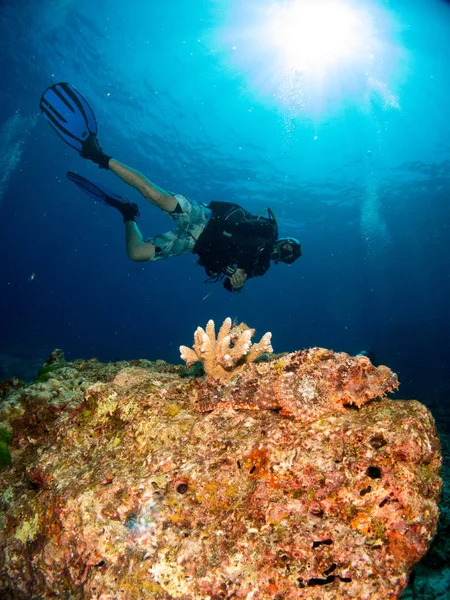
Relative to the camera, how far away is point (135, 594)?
1.84m

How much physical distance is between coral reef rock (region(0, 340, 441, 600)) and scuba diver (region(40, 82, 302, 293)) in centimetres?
483

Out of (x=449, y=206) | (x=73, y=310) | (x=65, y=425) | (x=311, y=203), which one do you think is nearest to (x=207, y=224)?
(x=65, y=425)

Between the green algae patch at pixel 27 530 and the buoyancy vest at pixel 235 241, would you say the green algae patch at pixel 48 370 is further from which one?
the buoyancy vest at pixel 235 241

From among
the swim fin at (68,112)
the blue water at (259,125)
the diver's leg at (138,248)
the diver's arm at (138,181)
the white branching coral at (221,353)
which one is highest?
the blue water at (259,125)

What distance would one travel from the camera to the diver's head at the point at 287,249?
298 inches

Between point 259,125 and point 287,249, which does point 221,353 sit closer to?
point 287,249

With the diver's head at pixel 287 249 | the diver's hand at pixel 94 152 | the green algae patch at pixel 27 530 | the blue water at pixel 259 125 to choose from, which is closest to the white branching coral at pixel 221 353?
the green algae patch at pixel 27 530

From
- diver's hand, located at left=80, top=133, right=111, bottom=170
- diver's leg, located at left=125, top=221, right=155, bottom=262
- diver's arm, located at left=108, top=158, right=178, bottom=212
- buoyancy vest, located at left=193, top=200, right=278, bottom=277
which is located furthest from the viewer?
diver's leg, located at left=125, top=221, right=155, bottom=262

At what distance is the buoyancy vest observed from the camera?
7.39 meters

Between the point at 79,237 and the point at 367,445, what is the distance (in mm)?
84202

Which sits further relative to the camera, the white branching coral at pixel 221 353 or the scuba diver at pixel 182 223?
the scuba diver at pixel 182 223

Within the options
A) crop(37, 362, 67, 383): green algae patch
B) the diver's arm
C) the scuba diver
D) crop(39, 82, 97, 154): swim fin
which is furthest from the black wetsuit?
crop(37, 362, 67, 383): green algae patch

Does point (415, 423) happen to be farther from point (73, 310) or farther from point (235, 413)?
point (73, 310)

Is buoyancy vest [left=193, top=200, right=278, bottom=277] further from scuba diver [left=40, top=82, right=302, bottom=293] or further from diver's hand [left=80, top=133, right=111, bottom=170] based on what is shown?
diver's hand [left=80, top=133, right=111, bottom=170]
